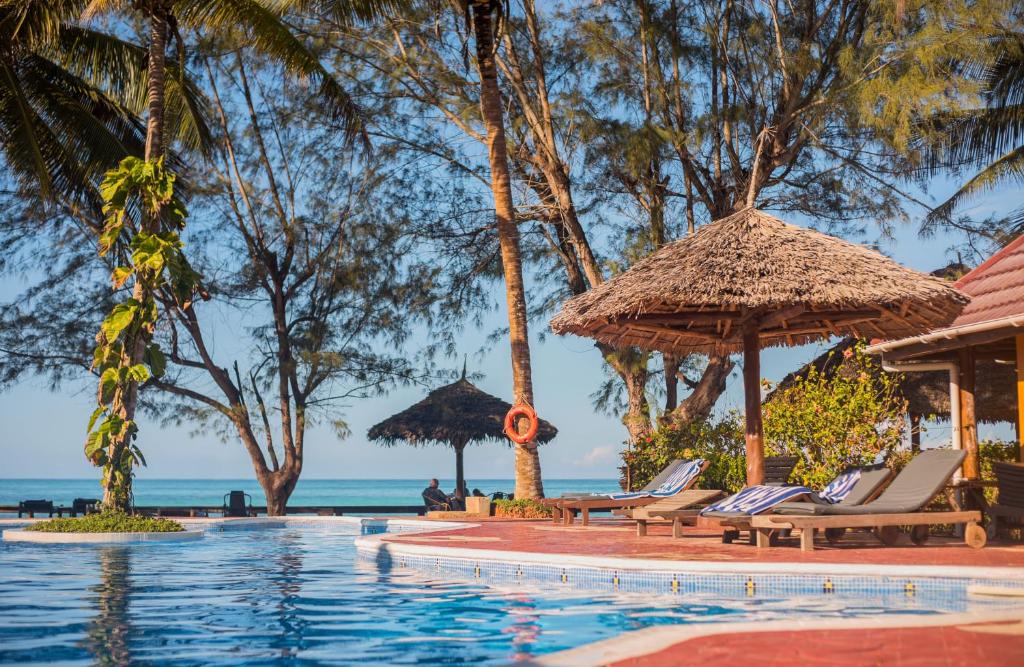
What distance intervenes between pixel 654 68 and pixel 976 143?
6624mm

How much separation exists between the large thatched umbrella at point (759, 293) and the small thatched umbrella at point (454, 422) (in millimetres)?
8912

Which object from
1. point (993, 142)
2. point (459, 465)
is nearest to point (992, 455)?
point (993, 142)

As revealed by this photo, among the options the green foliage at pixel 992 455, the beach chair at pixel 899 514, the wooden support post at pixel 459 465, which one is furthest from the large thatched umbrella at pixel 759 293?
the wooden support post at pixel 459 465

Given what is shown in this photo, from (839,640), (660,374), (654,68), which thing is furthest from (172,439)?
(839,640)

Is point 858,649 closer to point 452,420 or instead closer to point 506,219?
point 506,219

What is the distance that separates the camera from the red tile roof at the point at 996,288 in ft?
35.8

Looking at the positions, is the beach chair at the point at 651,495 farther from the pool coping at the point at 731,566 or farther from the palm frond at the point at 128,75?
the palm frond at the point at 128,75

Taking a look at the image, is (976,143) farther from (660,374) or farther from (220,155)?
(220,155)

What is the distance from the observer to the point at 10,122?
51.5 feet

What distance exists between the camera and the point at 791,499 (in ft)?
29.7

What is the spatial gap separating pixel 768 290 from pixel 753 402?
1.34 m

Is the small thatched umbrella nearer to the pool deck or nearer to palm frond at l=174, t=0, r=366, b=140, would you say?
palm frond at l=174, t=0, r=366, b=140

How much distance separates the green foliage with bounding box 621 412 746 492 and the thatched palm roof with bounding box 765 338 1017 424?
0.91m

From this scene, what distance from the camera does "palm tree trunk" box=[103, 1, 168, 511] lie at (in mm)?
13148
